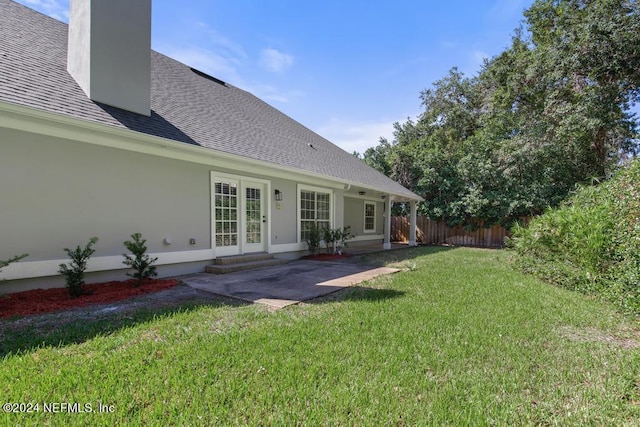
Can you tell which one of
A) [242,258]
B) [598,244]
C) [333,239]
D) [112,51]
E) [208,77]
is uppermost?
[208,77]

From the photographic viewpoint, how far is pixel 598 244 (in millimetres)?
5328

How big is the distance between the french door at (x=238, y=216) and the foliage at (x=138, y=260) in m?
1.79

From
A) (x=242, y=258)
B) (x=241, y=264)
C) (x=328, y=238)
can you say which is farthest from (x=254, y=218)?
(x=328, y=238)

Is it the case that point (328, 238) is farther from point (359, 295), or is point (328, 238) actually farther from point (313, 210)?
point (359, 295)

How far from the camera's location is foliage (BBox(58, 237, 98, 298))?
508 centimetres

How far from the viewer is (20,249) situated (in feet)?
16.0

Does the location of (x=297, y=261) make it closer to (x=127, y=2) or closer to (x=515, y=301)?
(x=515, y=301)

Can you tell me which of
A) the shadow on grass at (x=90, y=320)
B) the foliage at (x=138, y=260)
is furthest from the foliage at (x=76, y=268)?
the shadow on grass at (x=90, y=320)

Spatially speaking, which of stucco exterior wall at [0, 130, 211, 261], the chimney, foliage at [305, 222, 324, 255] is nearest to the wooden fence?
foliage at [305, 222, 324, 255]

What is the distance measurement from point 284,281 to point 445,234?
44.4 feet

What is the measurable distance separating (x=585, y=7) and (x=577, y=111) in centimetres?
422

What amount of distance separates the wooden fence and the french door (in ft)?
38.7

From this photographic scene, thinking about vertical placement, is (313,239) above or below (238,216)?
below

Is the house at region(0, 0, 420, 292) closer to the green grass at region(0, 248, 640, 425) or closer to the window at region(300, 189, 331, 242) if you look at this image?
the window at region(300, 189, 331, 242)
